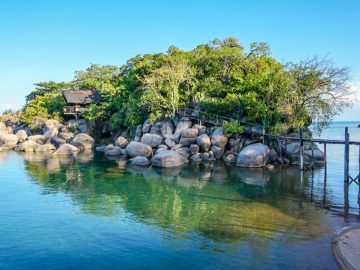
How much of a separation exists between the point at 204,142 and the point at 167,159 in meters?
4.67

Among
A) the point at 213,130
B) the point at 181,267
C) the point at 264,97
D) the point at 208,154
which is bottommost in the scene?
the point at 181,267

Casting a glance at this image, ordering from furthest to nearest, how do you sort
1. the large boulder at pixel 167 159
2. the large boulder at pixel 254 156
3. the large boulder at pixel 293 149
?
the large boulder at pixel 293 149, the large boulder at pixel 167 159, the large boulder at pixel 254 156

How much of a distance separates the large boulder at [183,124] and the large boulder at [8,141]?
24.1 metres

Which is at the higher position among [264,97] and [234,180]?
[264,97]

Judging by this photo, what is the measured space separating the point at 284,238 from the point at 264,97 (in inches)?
872

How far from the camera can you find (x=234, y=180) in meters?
23.5

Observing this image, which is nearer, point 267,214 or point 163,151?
point 267,214

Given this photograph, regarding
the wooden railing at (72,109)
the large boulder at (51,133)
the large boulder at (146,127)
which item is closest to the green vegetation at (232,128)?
the large boulder at (146,127)

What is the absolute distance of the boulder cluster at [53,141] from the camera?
41487 mm

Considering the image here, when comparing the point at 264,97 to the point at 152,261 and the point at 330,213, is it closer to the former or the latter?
the point at 330,213

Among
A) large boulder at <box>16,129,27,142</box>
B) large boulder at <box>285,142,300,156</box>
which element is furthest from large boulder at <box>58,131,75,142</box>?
large boulder at <box>285,142,300,156</box>

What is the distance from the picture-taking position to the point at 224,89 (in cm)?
3616

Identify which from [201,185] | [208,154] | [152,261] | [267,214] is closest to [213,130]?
[208,154]

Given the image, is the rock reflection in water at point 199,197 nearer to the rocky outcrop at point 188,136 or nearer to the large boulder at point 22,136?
the rocky outcrop at point 188,136
